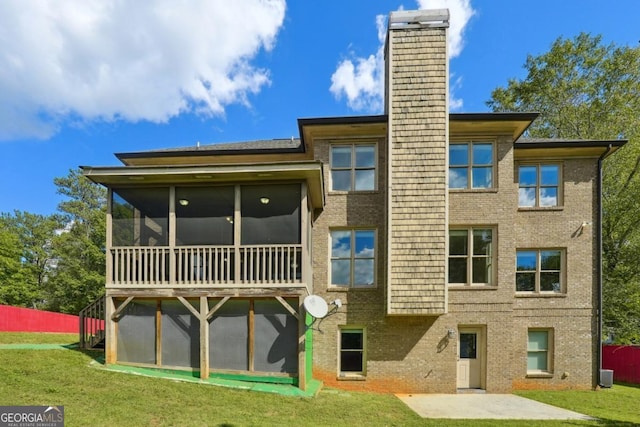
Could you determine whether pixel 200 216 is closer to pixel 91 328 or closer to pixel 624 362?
pixel 91 328

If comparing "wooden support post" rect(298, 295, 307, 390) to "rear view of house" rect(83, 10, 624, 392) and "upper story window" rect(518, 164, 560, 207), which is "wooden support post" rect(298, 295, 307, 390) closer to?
"rear view of house" rect(83, 10, 624, 392)

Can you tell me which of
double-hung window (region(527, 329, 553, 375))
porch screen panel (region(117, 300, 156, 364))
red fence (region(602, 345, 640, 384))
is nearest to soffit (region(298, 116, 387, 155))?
porch screen panel (region(117, 300, 156, 364))

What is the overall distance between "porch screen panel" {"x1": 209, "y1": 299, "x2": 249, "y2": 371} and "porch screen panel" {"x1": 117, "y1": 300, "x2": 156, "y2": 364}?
4.74 ft

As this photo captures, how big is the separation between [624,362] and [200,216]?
16.4 metres

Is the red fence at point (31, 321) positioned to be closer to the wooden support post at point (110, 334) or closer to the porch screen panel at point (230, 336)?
the wooden support post at point (110, 334)

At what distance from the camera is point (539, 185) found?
10.7 metres

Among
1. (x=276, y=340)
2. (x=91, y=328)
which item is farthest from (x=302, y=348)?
(x=91, y=328)

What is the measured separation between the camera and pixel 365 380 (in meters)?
9.52

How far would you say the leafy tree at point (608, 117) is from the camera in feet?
51.2

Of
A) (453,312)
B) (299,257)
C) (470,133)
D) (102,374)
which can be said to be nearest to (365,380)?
(453,312)

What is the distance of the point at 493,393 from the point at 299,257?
6.59 meters

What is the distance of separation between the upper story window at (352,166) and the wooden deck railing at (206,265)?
2.93m

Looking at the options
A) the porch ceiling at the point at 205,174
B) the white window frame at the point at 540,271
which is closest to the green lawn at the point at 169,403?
the white window frame at the point at 540,271

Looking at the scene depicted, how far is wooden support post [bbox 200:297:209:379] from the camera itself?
779cm
